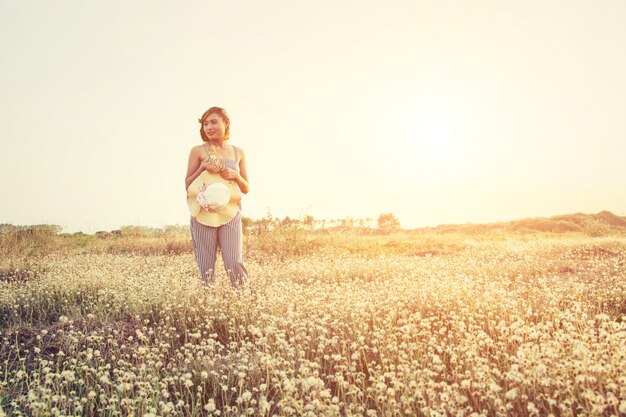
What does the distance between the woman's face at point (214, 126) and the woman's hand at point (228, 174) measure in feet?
1.57

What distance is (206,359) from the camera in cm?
448

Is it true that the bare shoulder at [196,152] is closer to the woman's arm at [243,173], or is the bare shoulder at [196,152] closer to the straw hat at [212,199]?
the straw hat at [212,199]

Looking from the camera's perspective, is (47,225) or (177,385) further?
(47,225)

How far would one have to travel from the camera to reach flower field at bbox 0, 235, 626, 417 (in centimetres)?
336

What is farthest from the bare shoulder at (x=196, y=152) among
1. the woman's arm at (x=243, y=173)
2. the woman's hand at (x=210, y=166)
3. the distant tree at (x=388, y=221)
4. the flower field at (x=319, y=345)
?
the distant tree at (x=388, y=221)

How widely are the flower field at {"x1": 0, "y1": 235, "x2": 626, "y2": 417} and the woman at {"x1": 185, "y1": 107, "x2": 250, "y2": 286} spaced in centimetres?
31

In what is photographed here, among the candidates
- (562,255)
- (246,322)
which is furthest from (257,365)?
(562,255)

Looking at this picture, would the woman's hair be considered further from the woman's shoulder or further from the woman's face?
the woman's shoulder

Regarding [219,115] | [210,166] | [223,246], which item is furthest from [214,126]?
[223,246]

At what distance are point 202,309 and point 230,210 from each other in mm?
1353

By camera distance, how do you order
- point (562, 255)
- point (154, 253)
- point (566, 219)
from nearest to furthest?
point (562, 255), point (154, 253), point (566, 219)

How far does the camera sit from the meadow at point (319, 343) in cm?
337

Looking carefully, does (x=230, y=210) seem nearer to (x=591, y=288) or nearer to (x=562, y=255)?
(x=591, y=288)

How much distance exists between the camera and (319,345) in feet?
13.4
